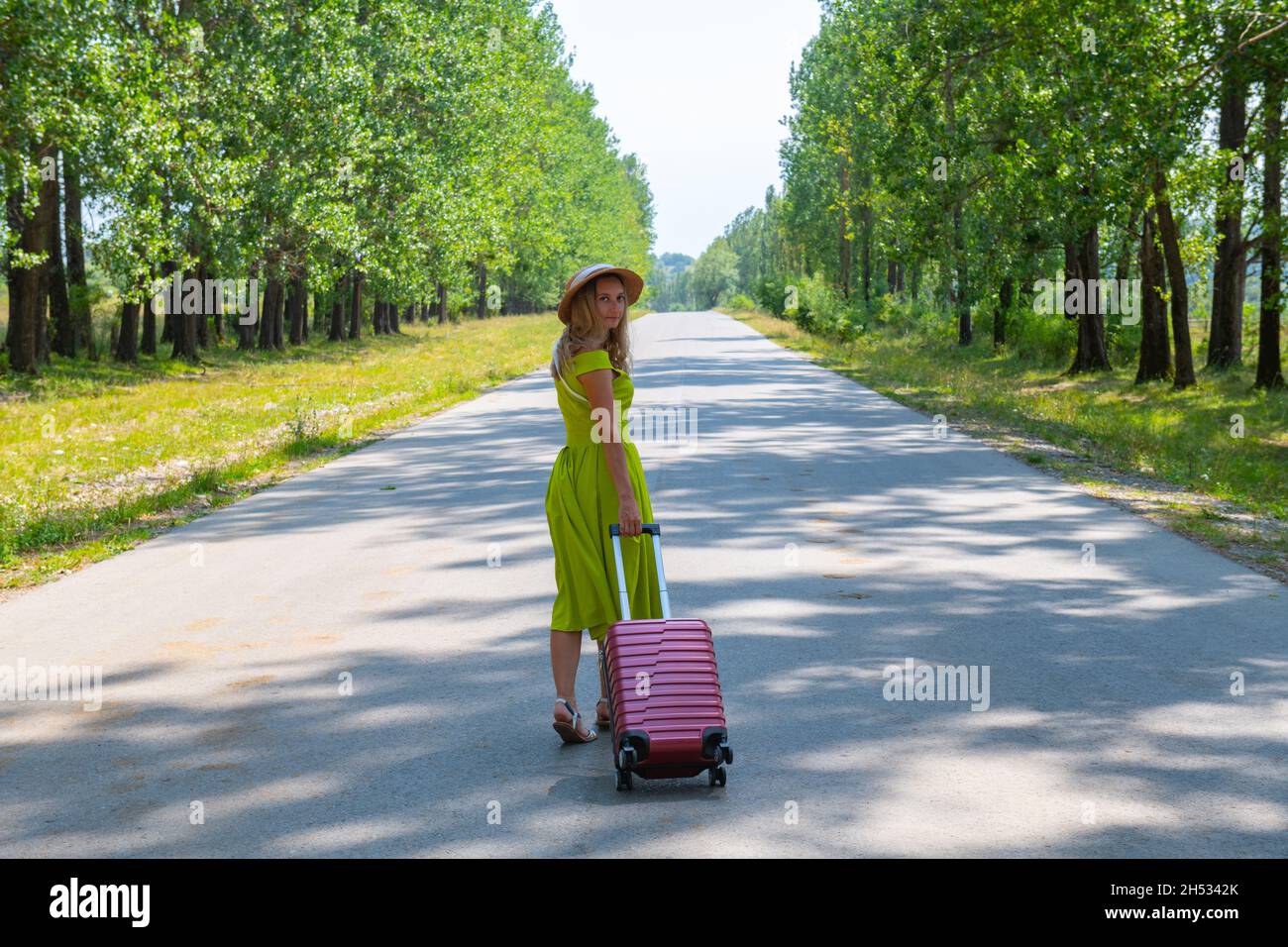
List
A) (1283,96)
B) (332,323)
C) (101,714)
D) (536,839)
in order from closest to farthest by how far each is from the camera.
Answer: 1. (536,839)
2. (101,714)
3. (1283,96)
4. (332,323)

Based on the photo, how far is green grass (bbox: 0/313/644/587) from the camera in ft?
37.6

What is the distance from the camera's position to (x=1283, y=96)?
16.7 metres

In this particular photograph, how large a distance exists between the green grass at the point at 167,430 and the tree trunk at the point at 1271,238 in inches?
483

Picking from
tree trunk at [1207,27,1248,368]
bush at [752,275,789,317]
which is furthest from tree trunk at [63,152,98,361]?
bush at [752,275,789,317]

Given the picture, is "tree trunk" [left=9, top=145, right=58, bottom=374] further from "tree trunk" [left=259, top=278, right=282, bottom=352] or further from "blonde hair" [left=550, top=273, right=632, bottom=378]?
"blonde hair" [left=550, top=273, right=632, bottom=378]

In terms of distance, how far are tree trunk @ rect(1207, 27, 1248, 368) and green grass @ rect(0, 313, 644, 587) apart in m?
12.7

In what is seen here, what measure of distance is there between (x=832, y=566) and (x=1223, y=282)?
63.9 feet

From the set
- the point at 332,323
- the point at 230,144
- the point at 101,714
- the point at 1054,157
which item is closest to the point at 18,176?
the point at 230,144

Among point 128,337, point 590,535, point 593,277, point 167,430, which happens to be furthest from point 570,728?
point 128,337

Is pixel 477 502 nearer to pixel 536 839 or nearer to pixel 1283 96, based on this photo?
pixel 536 839

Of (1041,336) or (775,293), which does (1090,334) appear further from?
(775,293)

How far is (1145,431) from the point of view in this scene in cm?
1758

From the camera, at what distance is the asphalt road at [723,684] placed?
4.65 m

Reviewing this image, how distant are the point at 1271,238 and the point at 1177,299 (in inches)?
159
